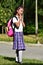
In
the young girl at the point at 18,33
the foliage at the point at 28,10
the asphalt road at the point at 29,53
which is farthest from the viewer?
the foliage at the point at 28,10

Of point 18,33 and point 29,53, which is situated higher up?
point 18,33

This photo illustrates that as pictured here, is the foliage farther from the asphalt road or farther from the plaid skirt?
the plaid skirt

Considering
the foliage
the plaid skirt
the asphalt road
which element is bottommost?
the asphalt road

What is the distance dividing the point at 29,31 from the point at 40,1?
118 inches

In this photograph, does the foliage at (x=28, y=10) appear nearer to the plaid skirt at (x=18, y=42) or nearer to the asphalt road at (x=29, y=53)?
the asphalt road at (x=29, y=53)

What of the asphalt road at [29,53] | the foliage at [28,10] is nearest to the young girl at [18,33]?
the asphalt road at [29,53]

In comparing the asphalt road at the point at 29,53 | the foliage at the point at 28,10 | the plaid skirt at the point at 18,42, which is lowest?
the asphalt road at the point at 29,53

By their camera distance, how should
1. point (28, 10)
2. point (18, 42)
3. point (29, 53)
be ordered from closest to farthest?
point (18, 42) → point (29, 53) → point (28, 10)

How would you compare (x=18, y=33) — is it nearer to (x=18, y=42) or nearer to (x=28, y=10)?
(x=18, y=42)

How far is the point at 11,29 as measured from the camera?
34.8 feet

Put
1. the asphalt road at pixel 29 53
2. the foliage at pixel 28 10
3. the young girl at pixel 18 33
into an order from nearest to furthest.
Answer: the young girl at pixel 18 33
the asphalt road at pixel 29 53
the foliage at pixel 28 10

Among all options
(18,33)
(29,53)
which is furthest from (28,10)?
(18,33)

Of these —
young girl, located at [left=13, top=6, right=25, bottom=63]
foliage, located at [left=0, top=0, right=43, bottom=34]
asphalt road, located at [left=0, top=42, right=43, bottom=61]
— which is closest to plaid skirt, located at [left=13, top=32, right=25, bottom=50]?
young girl, located at [left=13, top=6, right=25, bottom=63]

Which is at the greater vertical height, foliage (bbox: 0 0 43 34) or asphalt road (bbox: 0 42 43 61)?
foliage (bbox: 0 0 43 34)
